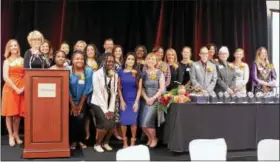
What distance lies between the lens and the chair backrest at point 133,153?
2.14 meters

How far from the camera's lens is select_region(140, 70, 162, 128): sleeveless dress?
13.2 ft

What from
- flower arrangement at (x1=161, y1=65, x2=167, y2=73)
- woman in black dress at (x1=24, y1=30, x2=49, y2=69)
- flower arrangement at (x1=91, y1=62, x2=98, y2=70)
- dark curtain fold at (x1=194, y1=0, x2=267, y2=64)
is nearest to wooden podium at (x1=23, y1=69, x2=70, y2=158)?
woman in black dress at (x1=24, y1=30, x2=49, y2=69)

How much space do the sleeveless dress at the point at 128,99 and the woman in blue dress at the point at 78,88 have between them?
1.26 feet

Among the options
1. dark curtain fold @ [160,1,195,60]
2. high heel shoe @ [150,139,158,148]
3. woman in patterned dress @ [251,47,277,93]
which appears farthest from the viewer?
dark curtain fold @ [160,1,195,60]

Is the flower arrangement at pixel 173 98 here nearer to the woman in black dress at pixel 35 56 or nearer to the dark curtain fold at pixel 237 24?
the woman in black dress at pixel 35 56

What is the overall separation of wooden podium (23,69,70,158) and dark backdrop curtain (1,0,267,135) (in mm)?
1873

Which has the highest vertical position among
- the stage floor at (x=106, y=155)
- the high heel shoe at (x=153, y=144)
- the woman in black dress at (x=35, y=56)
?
the woman in black dress at (x=35, y=56)

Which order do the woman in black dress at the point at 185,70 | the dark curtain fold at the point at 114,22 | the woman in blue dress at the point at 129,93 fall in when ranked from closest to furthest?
the woman in blue dress at the point at 129,93, the woman in black dress at the point at 185,70, the dark curtain fold at the point at 114,22

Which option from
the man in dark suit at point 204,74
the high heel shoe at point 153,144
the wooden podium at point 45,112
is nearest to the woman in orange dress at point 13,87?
the wooden podium at point 45,112

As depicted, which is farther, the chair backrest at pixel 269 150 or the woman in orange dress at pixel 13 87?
the woman in orange dress at pixel 13 87

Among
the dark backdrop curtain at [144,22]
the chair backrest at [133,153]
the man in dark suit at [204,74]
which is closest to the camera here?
the chair backrest at [133,153]

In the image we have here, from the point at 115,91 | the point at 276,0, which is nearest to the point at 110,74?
the point at 115,91

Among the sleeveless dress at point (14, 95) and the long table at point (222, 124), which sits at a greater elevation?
the sleeveless dress at point (14, 95)

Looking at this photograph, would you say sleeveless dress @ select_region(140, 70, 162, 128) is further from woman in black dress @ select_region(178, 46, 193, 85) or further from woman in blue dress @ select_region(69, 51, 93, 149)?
woman in blue dress @ select_region(69, 51, 93, 149)
